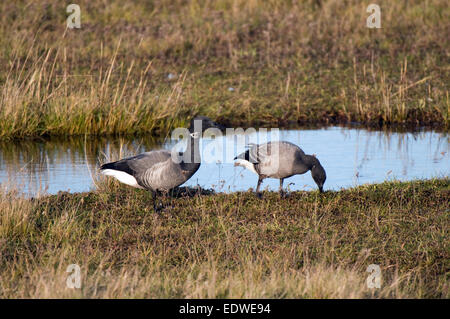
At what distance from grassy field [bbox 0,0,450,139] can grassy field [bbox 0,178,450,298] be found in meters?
4.49

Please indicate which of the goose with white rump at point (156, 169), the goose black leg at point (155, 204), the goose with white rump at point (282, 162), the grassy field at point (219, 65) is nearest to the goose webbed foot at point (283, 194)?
the goose with white rump at point (282, 162)

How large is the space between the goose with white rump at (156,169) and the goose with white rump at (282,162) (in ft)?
3.34

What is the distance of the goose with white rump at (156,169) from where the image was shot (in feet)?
29.7

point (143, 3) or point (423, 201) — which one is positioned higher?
point (143, 3)

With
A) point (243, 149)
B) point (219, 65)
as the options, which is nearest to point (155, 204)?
point (243, 149)

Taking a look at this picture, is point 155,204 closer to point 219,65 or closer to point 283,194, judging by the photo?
point 283,194

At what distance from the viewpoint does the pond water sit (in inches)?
424

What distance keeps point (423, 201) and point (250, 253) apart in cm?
324

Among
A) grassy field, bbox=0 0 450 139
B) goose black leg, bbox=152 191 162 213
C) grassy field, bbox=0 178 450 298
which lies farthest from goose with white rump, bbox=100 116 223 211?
grassy field, bbox=0 0 450 139

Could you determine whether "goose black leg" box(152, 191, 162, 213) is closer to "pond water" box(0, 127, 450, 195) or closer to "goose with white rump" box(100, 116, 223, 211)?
"goose with white rump" box(100, 116, 223, 211)

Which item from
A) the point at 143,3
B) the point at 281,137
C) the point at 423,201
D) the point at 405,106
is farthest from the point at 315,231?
the point at 143,3

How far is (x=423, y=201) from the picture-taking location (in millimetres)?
9141

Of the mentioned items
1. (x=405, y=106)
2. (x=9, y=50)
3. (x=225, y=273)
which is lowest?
(x=225, y=273)
